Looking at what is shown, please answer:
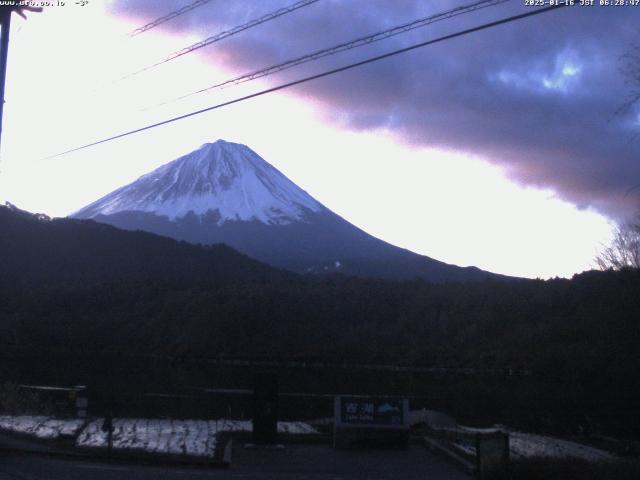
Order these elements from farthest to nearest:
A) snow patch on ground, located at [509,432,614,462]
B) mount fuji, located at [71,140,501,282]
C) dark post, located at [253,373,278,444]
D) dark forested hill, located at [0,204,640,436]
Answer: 1. mount fuji, located at [71,140,501,282]
2. dark forested hill, located at [0,204,640,436]
3. dark post, located at [253,373,278,444]
4. snow patch on ground, located at [509,432,614,462]

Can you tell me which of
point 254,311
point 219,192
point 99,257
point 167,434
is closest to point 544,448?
point 167,434

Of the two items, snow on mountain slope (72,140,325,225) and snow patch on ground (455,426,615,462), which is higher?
snow on mountain slope (72,140,325,225)

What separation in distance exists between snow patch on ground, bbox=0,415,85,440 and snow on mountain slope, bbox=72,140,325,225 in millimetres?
149554

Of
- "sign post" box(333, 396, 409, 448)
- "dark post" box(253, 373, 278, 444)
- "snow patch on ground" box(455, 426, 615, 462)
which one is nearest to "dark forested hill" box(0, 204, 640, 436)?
"snow patch on ground" box(455, 426, 615, 462)

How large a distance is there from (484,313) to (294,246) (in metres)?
76.6

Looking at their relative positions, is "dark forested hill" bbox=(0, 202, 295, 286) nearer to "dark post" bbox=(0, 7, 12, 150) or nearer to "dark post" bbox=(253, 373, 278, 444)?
"dark post" bbox=(0, 7, 12, 150)

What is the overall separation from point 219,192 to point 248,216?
25.6 feet

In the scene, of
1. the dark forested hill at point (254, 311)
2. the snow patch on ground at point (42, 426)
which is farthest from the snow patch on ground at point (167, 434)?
the dark forested hill at point (254, 311)

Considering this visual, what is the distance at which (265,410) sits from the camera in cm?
1712

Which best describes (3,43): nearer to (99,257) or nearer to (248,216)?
(99,257)

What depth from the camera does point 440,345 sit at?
8769cm

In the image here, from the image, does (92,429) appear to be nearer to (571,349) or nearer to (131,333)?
(571,349)

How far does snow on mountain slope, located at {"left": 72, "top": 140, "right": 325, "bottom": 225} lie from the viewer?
173m

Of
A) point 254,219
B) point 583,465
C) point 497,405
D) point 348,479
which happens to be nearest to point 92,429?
point 348,479
